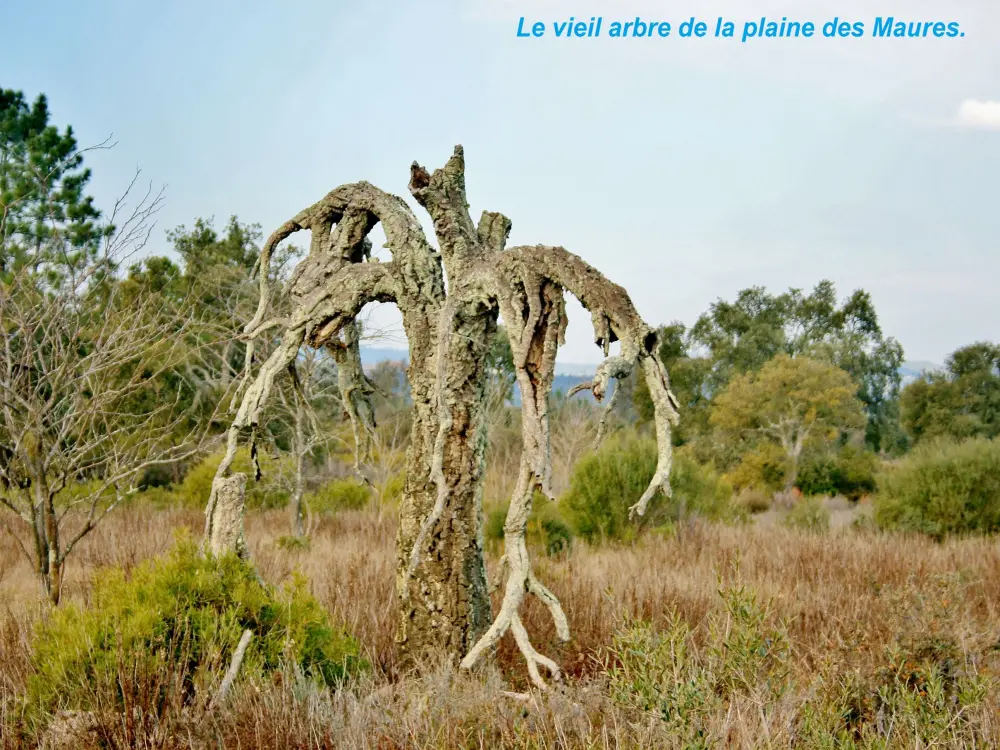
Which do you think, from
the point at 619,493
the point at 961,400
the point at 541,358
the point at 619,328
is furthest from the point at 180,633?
the point at 961,400

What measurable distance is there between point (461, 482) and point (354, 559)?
326cm

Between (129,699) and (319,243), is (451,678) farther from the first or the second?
(319,243)

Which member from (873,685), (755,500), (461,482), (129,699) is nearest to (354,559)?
(461,482)

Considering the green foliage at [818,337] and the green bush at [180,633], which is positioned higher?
the green foliage at [818,337]

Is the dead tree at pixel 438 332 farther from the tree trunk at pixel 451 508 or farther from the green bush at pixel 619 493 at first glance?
the green bush at pixel 619 493

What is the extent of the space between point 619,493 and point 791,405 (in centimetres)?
1874

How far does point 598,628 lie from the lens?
18.2 feet

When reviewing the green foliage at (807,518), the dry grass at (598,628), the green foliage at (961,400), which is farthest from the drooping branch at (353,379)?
the green foliage at (961,400)

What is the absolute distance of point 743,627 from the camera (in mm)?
3537

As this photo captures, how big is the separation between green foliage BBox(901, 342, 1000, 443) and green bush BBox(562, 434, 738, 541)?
78.9 ft

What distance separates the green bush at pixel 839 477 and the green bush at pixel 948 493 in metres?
12.6

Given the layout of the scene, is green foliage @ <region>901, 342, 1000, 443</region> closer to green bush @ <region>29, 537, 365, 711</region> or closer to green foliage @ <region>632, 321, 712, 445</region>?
green foliage @ <region>632, 321, 712, 445</region>

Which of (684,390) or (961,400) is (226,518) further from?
(961,400)

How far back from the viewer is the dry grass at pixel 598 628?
10.7 ft
